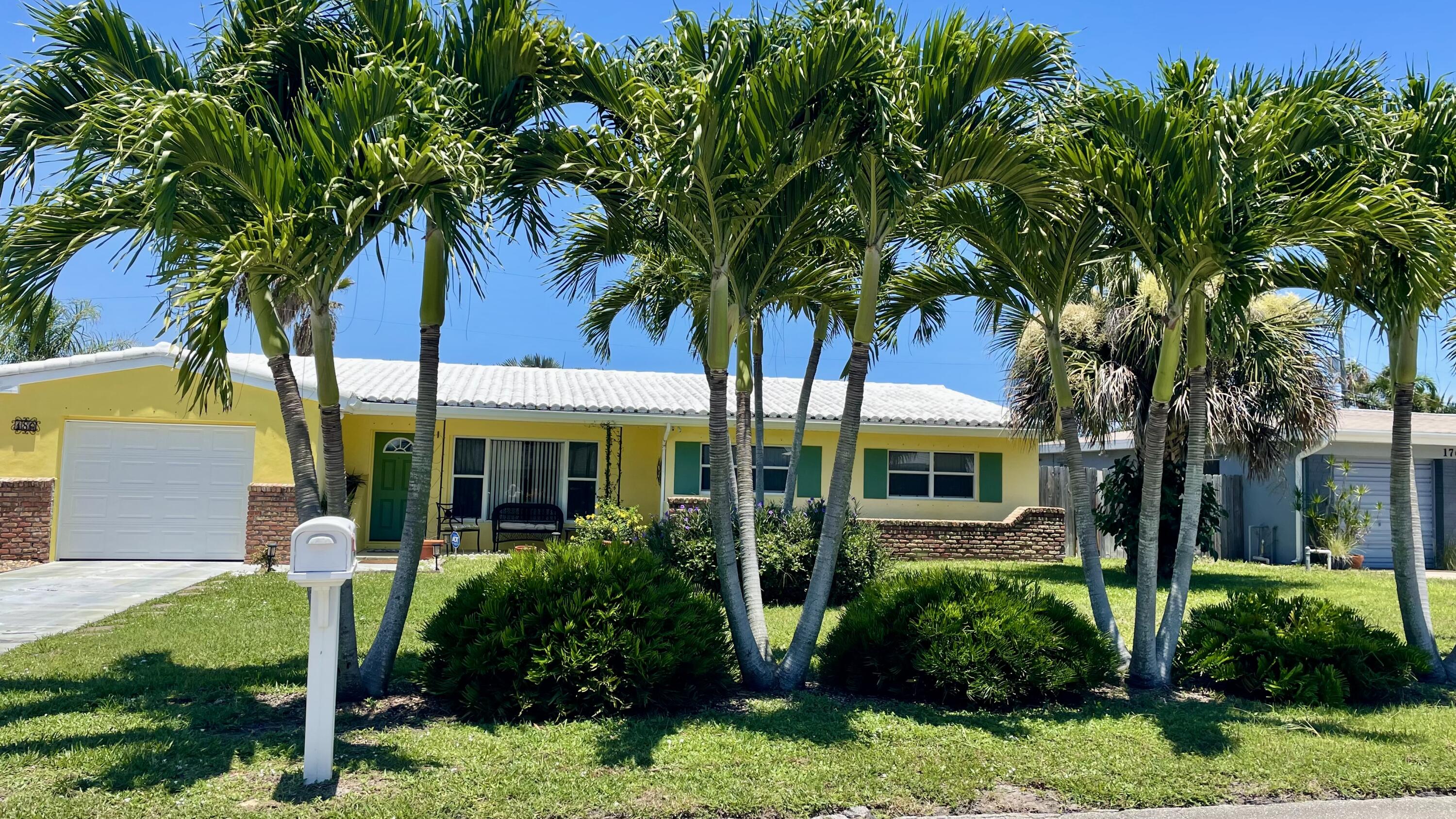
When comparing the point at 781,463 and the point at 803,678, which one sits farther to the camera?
the point at 781,463

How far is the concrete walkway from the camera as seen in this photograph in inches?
194

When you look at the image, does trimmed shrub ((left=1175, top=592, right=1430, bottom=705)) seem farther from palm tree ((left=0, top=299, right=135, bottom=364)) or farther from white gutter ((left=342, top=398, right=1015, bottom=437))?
palm tree ((left=0, top=299, right=135, bottom=364))

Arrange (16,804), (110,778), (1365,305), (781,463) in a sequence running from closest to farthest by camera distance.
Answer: (16,804), (110,778), (1365,305), (781,463)

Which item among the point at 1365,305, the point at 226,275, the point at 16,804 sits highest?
the point at 1365,305

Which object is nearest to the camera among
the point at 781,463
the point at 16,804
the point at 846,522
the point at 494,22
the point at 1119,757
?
the point at 16,804

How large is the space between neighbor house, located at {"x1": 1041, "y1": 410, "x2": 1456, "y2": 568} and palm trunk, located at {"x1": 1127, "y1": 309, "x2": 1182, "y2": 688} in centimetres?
1167

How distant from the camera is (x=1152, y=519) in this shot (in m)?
7.40

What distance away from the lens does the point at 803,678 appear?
7328 millimetres

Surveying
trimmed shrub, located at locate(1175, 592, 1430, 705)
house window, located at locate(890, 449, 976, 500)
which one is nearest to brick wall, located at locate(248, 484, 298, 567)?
house window, located at locate(890, 449, 976, 500)

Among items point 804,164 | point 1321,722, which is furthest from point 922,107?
point 1321,722

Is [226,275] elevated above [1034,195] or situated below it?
below

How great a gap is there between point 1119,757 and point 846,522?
6785 millimetres

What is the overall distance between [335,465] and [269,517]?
9591 mm

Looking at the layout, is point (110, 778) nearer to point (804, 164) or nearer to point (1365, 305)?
point (804, 164)
